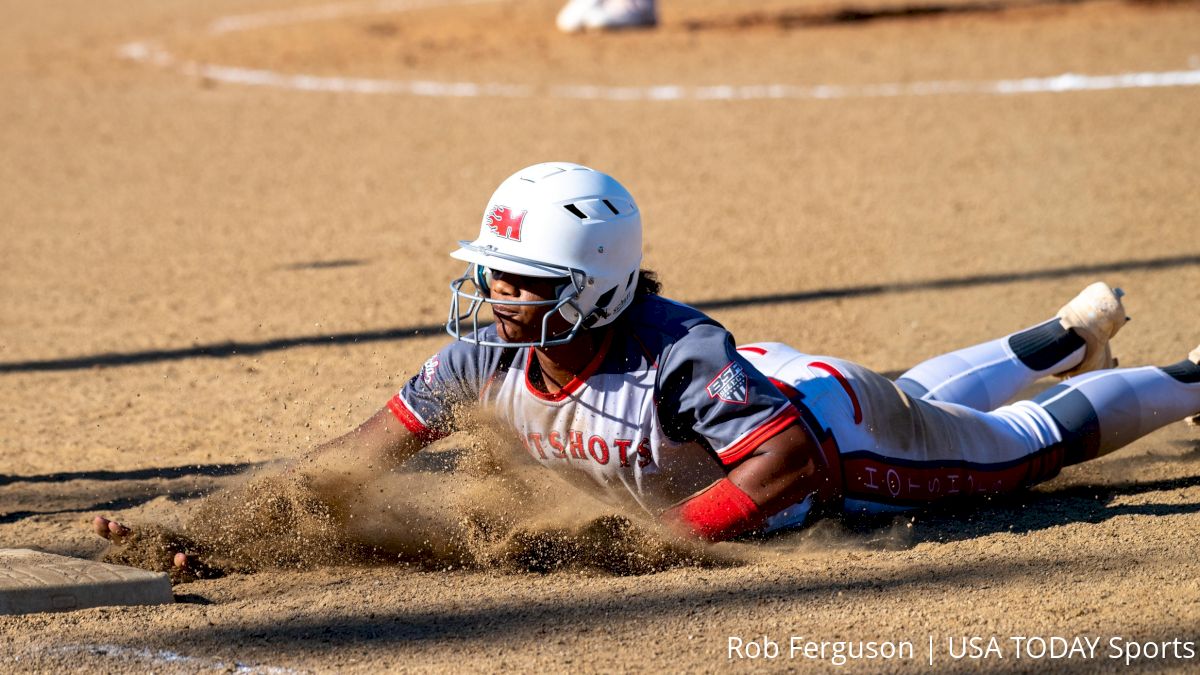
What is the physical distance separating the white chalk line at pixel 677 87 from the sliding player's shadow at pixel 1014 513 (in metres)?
7.92

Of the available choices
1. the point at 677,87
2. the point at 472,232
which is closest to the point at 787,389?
the point at 472,232

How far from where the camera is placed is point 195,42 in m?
17.1

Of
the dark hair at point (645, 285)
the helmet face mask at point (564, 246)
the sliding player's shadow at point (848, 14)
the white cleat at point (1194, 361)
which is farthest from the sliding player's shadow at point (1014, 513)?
the sliding player's shadow at point (848, 14)

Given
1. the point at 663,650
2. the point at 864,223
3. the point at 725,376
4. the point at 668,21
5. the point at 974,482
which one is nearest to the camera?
the point at 663,650

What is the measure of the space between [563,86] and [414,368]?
766 cm

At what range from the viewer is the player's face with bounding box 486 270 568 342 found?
4.00 meters

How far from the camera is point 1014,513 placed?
445 cm

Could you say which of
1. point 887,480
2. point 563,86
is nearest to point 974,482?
point 887,480

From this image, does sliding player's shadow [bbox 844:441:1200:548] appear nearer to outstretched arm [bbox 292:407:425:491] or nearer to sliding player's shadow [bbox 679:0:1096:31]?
outstretched arm [bbox 292:407:425:491]

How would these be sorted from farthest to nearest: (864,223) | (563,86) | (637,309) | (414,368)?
1. (563,86)
2. (864,223)
3. (414,368)
4. (637,309)

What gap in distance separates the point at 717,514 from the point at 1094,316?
190 cm

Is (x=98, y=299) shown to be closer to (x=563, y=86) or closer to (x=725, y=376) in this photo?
(x=725, y=376)

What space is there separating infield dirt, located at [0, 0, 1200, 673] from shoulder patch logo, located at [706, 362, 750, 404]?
512 mm

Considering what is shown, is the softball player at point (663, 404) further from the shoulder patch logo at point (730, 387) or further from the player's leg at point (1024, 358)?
the player's leg at point (1024, 358)
